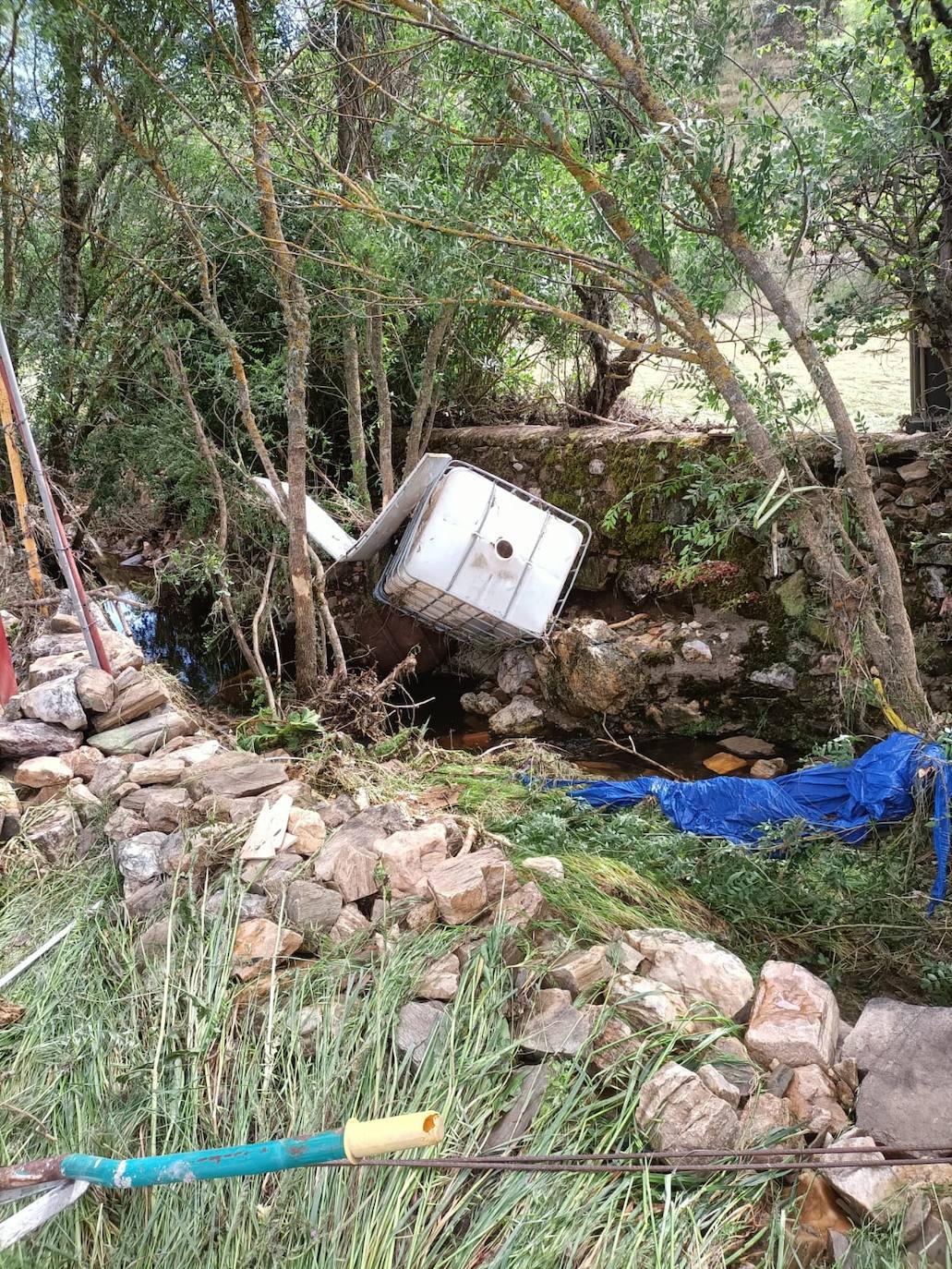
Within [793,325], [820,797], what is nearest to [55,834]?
[820,797]

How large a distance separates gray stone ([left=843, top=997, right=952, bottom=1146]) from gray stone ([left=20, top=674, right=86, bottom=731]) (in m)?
3.43

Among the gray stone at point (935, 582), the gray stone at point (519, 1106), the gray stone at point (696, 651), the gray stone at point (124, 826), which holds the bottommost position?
the gray stone at point (124, 826)

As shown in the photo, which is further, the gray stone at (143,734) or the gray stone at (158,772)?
the gray stone at (143,734)

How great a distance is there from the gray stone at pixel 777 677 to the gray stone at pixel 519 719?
1461mm

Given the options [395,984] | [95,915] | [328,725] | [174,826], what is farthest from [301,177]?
[395,984]

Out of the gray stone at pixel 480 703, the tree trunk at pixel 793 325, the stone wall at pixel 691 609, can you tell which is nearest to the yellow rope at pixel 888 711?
the tree trunk at pixel 793 325

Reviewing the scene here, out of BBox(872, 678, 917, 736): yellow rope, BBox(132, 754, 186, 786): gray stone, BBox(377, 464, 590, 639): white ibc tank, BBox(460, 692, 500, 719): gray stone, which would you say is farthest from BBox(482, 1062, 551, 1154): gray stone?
BBox(460, 692, 500, 719): gray stone

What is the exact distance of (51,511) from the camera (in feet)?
13.6

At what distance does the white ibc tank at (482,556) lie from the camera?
5.64 metres

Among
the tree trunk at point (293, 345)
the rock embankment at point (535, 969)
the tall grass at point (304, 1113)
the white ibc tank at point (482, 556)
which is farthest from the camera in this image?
the white ibc tank at point (482, 556)

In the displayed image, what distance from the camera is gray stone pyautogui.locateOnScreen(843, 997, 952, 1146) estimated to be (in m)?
2.21

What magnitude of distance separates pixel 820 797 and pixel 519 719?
2648mm

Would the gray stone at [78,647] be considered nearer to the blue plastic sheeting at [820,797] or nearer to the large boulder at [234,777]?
the large boulder at [234,777]

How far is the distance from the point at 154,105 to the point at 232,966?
16.7 ft
